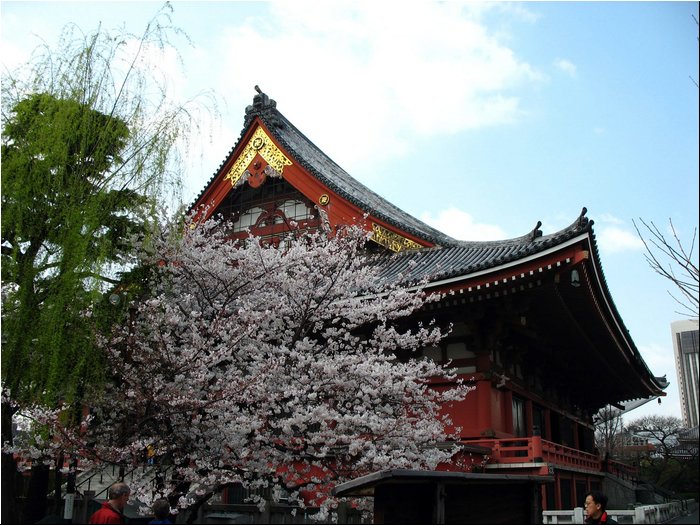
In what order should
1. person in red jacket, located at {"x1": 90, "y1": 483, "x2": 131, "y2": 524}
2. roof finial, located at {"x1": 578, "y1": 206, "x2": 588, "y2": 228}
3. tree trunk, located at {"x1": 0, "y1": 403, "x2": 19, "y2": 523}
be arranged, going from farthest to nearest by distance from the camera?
1. roof finial, located at {"x1": 578, "y1": 206, "x2": 588, "y2": 228}
2. tree trunk, located at {"x1": 0, "y1": 403, "x2": 19, "y2": 523}
3. person in red jacket, located at {"x1": 90, "y1": 483, "x2": 131, "y2": 524}

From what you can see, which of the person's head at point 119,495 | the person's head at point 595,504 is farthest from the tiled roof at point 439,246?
the person's head at point 119,495

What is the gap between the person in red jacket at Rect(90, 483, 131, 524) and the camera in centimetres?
579

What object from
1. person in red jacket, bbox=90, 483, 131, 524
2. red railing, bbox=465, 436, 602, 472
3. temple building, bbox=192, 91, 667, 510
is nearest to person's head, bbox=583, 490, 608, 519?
temple building, bbox=192, 91, 667, 510

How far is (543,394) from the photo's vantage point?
1833 cm

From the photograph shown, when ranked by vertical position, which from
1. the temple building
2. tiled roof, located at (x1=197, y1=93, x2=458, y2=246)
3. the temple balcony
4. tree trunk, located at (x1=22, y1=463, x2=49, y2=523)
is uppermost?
tiled roof, located at (x1=197, y1=93, x2=458, y2=246)

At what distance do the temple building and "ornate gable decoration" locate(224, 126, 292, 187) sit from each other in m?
0.04

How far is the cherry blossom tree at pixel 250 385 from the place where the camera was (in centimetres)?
952

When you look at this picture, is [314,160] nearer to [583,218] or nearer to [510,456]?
[583,218]

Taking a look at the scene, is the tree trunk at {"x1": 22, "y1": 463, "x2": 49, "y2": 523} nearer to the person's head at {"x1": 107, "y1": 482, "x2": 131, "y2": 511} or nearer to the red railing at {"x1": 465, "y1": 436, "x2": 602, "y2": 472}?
the person's head at {"x1": 107, "y1": 482, "x2": 131, "y2": 511}

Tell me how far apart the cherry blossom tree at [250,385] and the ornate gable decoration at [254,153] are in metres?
6.61

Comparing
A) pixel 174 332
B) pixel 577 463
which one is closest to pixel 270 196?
pixel 174 332

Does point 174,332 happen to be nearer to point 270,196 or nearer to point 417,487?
point 417,487

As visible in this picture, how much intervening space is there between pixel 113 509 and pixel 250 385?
3.50m

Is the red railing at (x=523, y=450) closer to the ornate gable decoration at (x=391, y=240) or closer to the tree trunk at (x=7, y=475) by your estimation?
the ornate gable decoration at (x=391, y=240)
